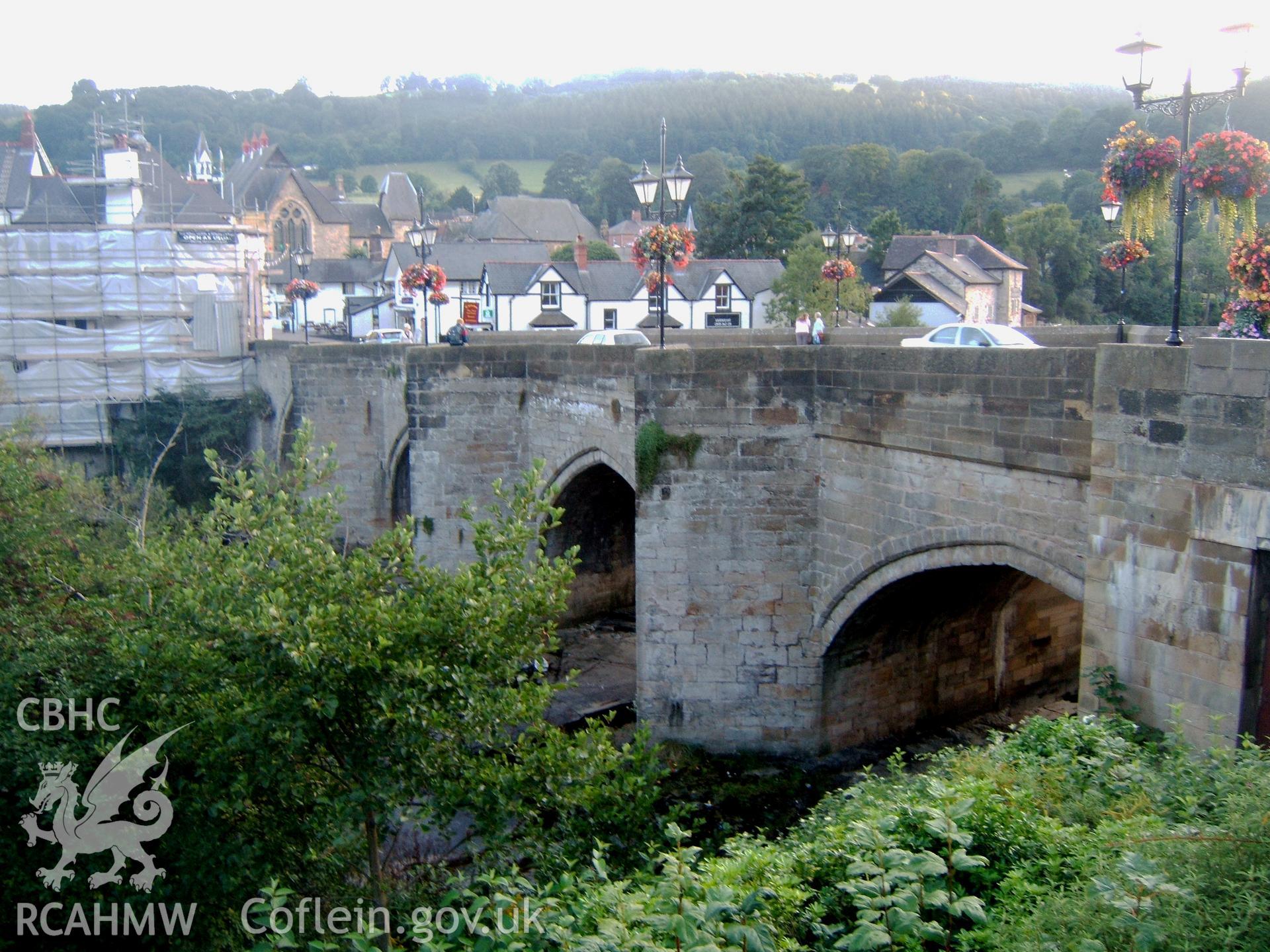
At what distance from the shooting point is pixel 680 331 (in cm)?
2561

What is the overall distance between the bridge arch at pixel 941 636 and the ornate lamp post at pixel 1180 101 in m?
2.67

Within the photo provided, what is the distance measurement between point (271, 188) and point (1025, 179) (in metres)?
63.9

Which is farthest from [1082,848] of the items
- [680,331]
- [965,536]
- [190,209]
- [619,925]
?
[190,209]

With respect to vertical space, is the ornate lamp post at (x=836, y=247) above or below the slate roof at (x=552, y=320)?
above

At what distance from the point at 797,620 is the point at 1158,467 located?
5209 mm

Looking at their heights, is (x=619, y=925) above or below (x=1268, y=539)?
below

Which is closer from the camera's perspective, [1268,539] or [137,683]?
[1268,539]

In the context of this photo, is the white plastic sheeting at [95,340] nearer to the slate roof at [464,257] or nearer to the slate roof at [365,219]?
the slate roof at [464,257]

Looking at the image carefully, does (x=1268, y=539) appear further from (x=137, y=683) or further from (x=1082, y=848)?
(x=137, y=683)

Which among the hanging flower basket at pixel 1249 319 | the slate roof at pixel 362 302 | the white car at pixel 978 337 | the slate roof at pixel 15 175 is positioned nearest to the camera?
the hanging flower basket at pixel 1249 319

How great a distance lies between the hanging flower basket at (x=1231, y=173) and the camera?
9.46 m

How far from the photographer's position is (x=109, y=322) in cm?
3167

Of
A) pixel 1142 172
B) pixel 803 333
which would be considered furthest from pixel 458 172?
pixel 1142 172

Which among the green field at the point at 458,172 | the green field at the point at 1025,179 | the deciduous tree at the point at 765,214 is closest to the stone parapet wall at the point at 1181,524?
the deciduous tree at the point at 765,214
